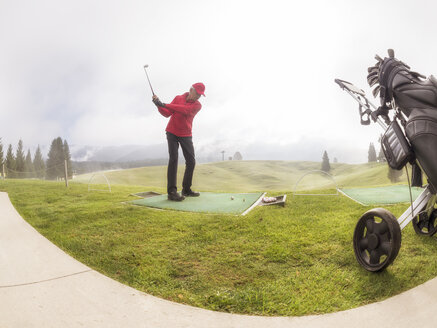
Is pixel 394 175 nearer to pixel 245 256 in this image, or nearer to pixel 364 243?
pixel 364 243

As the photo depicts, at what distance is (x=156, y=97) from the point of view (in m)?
5.80

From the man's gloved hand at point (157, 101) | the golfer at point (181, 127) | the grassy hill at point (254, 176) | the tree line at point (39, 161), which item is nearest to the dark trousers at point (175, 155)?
the golfer at point (181, 127)

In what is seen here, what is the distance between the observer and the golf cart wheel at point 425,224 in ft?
11.4

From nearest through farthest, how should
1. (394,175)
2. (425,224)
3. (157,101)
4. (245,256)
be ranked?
(245,256)
(425,224)
(157,101)
(394,175)

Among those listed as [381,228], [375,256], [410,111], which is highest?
[410,111]

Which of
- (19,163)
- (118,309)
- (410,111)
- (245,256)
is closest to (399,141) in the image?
(410,111)

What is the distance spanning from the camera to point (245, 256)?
316 cm

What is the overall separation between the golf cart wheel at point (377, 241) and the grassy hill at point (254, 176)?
38.1 metres

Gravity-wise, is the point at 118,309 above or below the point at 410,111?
below

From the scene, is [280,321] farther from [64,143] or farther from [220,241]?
[64,143]

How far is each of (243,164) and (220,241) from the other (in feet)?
259

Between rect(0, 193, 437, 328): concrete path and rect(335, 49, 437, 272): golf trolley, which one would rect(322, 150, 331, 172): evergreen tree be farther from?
Answer: rect(0, 193, 437, 328): concrete path

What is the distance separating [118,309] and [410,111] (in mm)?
3250

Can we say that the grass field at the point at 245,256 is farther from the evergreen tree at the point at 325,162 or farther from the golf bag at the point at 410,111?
the evergreen tree at the point at 325,162
